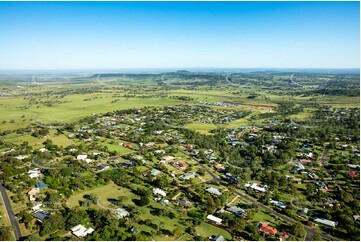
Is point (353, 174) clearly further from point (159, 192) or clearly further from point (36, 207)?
point (36, 207)

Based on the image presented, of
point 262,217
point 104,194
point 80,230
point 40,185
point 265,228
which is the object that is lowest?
point 262,217

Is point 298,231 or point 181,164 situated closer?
point 298,231

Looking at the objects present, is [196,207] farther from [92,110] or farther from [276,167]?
[92,110]

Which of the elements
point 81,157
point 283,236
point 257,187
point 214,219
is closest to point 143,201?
point 214,219

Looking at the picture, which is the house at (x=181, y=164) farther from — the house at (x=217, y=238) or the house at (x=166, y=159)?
the house at (x=217, y=238)

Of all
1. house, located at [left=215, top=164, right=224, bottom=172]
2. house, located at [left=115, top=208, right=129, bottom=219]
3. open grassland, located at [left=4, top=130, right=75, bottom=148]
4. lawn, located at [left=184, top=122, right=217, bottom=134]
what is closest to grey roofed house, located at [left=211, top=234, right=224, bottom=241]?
house, located at [left=115, top=208, right=129, bottom=219]

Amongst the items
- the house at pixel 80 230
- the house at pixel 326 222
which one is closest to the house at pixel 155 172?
the house at pixel 80 230
